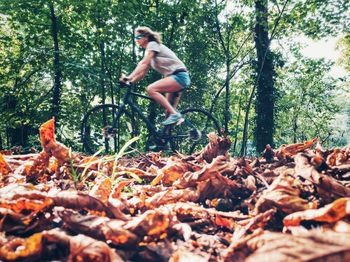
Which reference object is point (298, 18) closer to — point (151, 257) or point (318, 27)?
point (318, 27)

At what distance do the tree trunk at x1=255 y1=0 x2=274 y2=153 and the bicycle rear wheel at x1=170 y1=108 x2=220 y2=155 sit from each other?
2.84 meters

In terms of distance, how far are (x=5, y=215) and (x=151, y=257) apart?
1.92ft

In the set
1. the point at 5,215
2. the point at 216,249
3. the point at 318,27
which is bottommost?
the point at 216,249

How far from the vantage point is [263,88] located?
1548cm

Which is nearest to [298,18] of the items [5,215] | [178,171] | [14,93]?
[14,93]

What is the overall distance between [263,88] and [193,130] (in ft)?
33.0

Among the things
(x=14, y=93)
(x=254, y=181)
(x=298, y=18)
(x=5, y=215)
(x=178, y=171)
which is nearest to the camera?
(x=5, y=215)

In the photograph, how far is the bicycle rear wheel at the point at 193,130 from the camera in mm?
6855

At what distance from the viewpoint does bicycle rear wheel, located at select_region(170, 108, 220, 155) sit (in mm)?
6855

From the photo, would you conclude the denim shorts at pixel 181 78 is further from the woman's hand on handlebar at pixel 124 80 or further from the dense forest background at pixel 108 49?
the dense forest background at pixel 108 49

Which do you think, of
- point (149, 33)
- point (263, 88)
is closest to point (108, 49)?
point (263, 88)

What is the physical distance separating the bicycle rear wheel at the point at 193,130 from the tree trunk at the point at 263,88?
2844 millimetres

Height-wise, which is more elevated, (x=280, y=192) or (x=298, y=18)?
(x=298, y=18)

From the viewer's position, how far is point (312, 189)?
126cm
